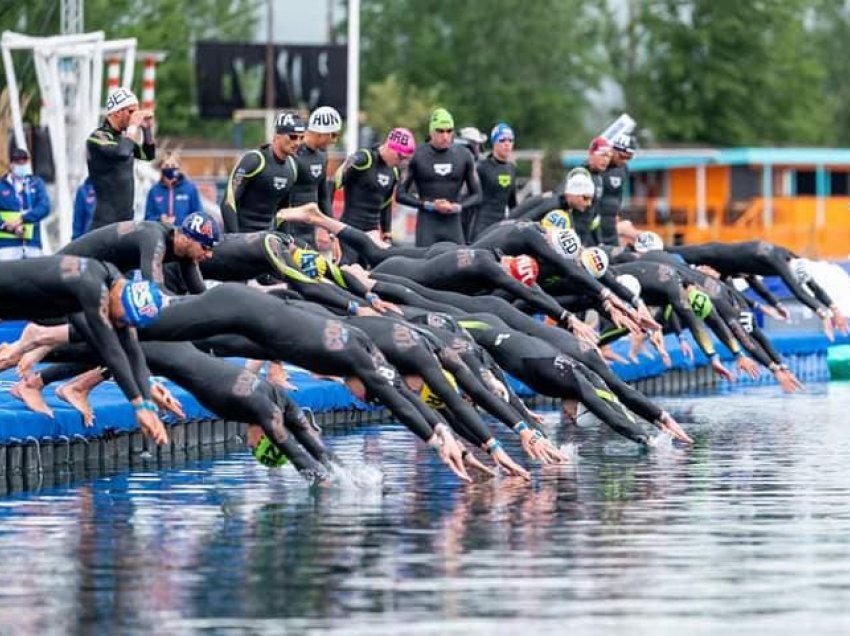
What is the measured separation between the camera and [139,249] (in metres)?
17.3

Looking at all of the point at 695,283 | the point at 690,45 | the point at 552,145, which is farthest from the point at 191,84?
the point at 695,283

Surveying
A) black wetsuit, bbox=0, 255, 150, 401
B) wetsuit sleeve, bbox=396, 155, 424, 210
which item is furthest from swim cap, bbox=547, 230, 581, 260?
black wetsuit, bbox=0, 255, 150, 401

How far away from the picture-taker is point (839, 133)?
11575 centimetres

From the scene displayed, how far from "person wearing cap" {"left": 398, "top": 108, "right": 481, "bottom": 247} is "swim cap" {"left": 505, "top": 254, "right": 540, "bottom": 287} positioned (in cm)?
467

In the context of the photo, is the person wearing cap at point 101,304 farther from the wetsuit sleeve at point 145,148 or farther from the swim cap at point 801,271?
the swim cap at point 801,271

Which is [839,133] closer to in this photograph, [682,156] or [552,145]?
[552,145]

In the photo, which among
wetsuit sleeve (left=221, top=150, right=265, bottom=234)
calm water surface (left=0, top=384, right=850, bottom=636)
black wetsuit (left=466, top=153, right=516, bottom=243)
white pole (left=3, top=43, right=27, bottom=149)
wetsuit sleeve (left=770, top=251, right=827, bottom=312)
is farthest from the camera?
white pole (left=3, top=43, right=27, bottom=149)

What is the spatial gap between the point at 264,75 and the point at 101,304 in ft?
172

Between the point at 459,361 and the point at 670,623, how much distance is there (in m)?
6.61

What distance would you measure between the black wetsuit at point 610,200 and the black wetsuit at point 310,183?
5.10 m

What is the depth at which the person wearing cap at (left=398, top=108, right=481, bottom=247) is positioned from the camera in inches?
1041

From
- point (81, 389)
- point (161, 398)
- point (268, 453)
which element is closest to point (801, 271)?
point (81, 389)

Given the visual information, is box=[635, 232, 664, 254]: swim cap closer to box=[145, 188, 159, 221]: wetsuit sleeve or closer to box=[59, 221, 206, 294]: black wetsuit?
box=[145, 188, 159, 221]: wetsuit sleeve

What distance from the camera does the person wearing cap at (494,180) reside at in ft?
92.4
